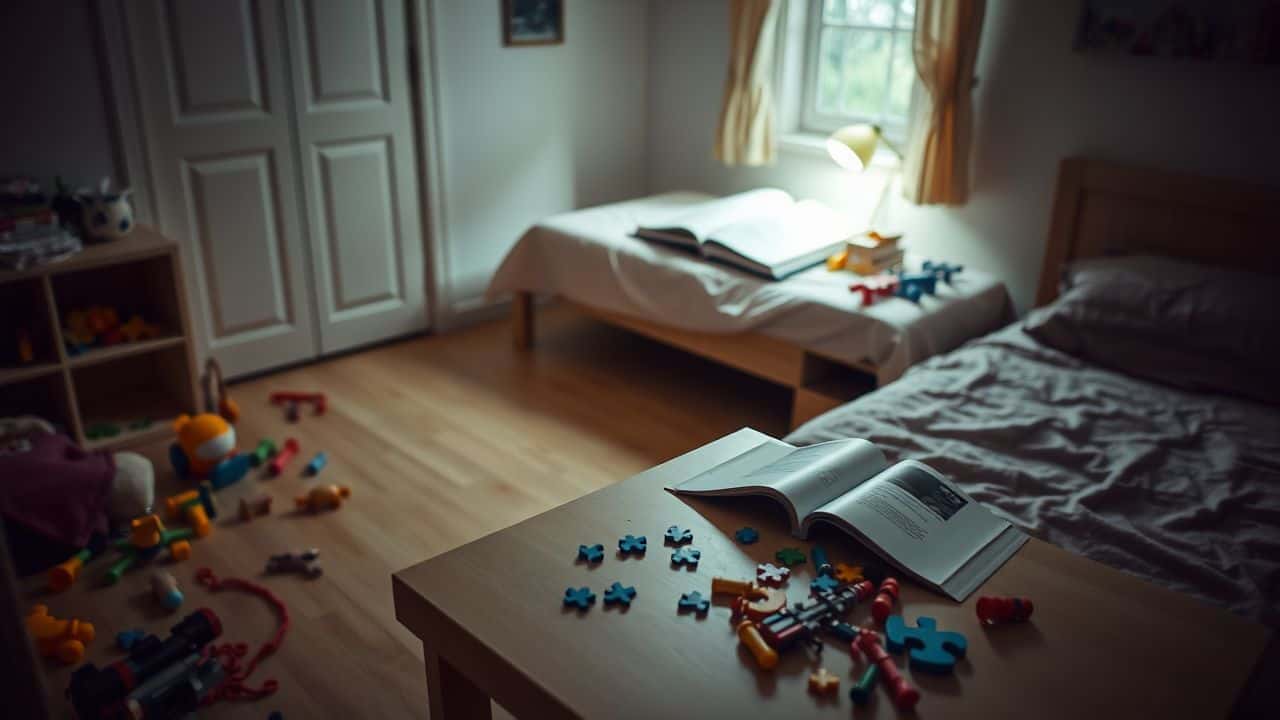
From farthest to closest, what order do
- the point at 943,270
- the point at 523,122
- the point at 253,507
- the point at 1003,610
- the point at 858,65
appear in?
the point at 523,122
the point at 858,65
the point at 943,270
the point at 253,507
the point at 1003,610

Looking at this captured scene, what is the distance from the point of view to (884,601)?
1.27 m

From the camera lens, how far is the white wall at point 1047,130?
2711mm

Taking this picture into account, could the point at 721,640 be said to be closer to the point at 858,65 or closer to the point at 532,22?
the point at 858,65

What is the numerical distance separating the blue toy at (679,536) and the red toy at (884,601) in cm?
28

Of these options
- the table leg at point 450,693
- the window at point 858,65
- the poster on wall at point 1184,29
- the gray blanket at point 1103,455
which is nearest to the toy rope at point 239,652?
the table leg at point 450,693

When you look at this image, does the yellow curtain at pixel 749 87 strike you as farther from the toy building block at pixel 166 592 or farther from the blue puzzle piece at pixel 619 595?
the blue puzzle piece at pixel 619 595

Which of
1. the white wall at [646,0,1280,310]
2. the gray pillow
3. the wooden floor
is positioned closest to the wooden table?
the wooden floor

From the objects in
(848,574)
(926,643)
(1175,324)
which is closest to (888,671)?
(926,643)

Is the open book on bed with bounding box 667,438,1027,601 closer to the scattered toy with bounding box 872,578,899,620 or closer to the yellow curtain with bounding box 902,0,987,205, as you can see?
the scattered toy with bounding box 872,578,899,620

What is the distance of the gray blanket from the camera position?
5.60ft

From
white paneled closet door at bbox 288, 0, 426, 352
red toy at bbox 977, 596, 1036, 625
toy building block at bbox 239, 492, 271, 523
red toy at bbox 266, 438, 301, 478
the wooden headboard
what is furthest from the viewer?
white paneled closet door at bbox 288, 0, 426, 352

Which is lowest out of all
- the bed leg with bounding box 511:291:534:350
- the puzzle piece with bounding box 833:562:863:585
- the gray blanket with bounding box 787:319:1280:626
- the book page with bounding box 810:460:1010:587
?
the bed leg with bounding box 511:291:534:350

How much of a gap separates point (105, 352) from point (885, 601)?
2.45 metres

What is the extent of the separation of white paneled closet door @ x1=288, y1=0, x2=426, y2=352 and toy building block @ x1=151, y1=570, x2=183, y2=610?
1.51m
